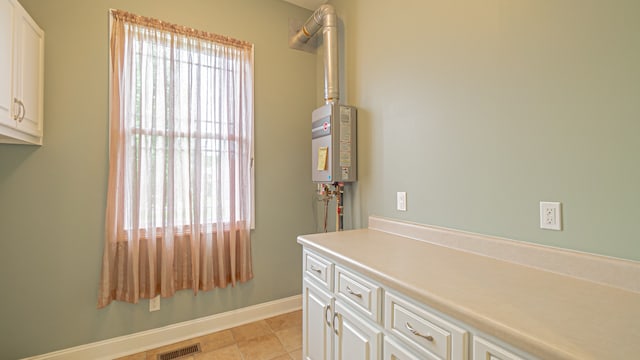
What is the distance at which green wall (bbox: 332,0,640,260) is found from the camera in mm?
980

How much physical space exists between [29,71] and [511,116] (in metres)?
2.80

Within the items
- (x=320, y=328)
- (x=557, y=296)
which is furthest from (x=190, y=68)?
(x=557, y=296)

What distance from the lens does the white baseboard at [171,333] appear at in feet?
6.26

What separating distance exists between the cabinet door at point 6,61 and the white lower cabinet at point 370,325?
183cm

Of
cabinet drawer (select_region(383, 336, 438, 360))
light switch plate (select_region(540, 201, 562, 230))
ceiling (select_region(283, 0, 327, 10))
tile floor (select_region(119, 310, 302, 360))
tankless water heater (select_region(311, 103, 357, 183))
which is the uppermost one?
ceiling (select_region(283, 0, 327, 10))

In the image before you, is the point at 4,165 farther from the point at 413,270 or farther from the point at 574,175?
the point at 574,175

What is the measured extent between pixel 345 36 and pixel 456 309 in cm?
235

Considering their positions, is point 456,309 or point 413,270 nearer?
point 456,309

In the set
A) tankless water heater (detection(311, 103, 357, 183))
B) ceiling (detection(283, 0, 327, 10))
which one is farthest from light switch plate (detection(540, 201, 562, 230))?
ceiling (detection(283, 0, 327, 10))

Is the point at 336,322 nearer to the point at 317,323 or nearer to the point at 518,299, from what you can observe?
the point at 317,323

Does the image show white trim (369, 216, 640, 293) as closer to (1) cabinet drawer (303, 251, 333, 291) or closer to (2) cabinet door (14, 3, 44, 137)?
(1) cabinet drawer (303, 251, 333, 291)

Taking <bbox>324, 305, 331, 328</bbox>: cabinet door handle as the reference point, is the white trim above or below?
above

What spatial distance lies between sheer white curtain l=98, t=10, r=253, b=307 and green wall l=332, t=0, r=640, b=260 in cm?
126

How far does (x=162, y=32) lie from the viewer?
2.14m
